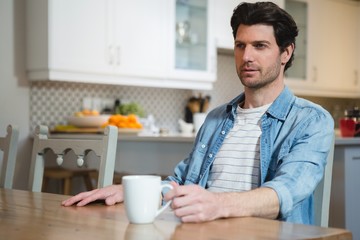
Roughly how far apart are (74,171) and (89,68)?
631 mm

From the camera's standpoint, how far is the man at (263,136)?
54.5 inches

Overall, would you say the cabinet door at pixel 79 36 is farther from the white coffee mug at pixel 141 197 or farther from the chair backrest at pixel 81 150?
the white coffee mug at pixel 141 197

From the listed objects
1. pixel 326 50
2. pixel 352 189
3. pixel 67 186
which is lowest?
pixel 67 186

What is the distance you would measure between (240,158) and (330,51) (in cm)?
422

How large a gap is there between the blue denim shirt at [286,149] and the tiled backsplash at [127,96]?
2186 mm

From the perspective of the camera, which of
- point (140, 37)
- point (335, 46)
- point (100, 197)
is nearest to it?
point (100, 197)

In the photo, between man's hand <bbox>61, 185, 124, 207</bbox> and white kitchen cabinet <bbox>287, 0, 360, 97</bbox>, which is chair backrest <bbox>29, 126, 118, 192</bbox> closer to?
man's hand <bbox>61, 185, 124, 207</bbox>

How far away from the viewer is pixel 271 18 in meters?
1.68

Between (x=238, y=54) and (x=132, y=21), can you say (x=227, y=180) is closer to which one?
(x=238, y=54)

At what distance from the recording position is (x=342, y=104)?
19.7ft

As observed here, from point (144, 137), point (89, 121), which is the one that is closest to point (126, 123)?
point (89, 121)

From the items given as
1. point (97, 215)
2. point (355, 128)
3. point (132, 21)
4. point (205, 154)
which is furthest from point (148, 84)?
point (97, 215)

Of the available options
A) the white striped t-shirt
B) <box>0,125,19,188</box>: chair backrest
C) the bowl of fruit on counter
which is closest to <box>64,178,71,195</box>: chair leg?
the bowl of fruit on counter

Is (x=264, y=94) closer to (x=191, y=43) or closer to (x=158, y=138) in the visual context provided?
(x=158, y=138)
